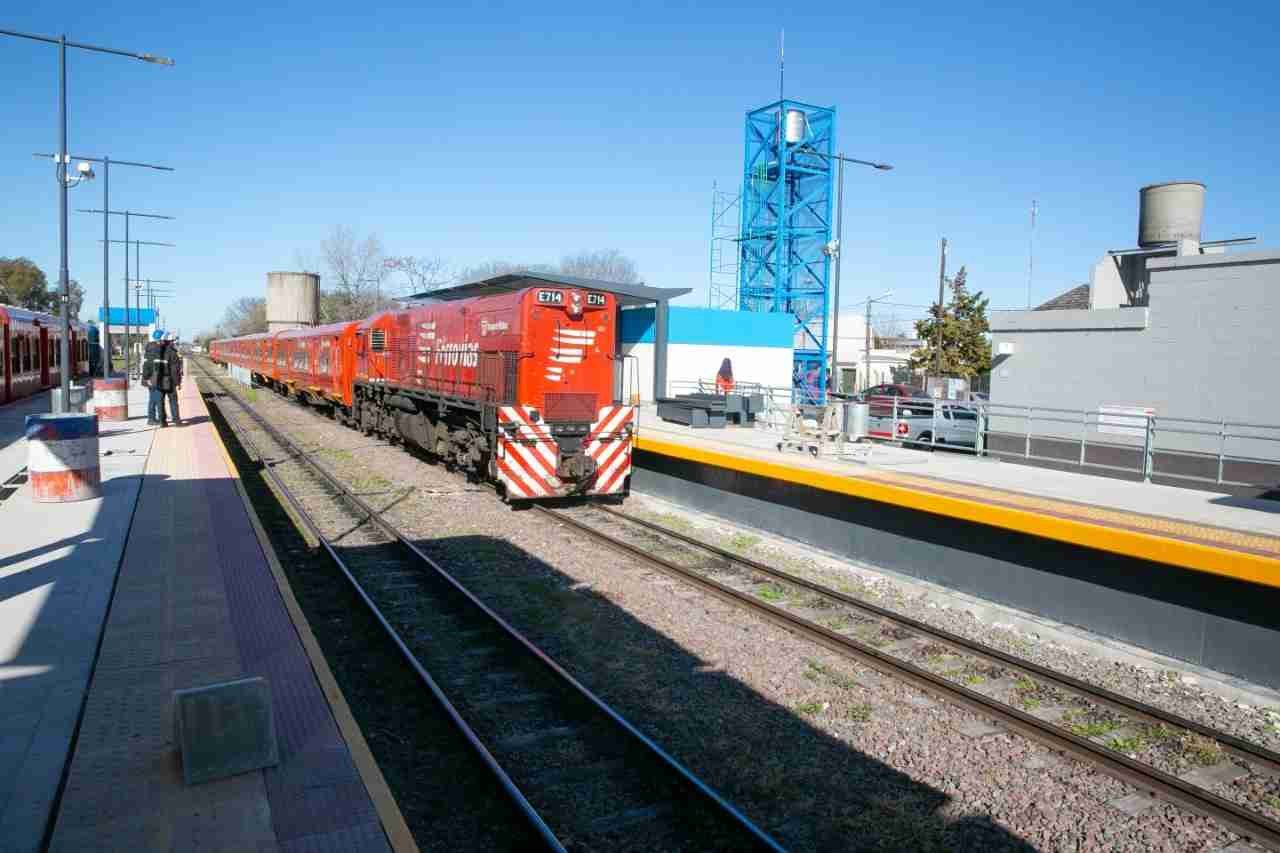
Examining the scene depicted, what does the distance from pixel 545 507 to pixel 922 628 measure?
7160mm

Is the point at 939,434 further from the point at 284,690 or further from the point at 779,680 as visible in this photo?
the point at 284,690

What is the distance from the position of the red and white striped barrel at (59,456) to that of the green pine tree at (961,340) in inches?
1464

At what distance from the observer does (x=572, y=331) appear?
1384cm

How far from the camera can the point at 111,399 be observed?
77.0 feet

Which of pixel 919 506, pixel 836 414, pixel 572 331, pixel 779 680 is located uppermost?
pixel 572 331

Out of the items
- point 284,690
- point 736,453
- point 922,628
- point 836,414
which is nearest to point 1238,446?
point 836,414

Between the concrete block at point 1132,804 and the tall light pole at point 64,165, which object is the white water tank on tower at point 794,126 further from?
the concrete block at point 1132,804

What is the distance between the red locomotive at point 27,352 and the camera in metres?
22.5

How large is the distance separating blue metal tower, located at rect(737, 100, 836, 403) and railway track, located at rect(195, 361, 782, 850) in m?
30.9

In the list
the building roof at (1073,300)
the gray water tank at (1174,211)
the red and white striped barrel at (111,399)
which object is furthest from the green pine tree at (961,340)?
the red and white striped barrel at (111,399)

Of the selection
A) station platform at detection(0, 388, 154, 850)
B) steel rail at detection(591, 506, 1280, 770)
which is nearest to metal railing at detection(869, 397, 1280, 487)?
steel rail at detection(591, 506, 1280, 770)

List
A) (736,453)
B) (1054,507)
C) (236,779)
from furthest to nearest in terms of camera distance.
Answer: (736,453) → (1054,507) → (236,779)

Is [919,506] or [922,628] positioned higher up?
[919,506]

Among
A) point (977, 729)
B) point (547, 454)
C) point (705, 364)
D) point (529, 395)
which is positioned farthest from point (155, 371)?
point (977, 729)
